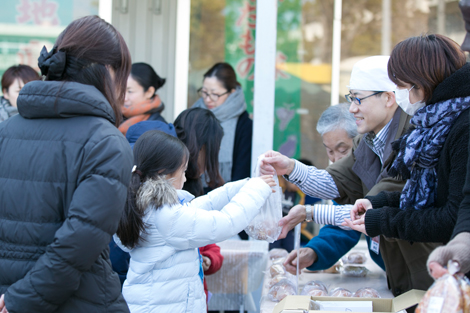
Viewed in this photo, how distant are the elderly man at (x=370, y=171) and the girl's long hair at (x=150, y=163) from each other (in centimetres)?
57

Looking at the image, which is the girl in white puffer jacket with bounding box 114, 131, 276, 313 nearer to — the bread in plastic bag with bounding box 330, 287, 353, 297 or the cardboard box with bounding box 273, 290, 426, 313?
the cardboard box with bounding box 273, 290, 426, 313

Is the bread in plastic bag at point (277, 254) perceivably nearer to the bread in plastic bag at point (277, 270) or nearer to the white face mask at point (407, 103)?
the bread in plastic bag at point (277, 270)

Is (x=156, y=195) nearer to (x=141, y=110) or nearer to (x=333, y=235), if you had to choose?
(x=333, y=235)

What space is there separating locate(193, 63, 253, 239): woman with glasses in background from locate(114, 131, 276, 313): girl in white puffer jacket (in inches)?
72.9

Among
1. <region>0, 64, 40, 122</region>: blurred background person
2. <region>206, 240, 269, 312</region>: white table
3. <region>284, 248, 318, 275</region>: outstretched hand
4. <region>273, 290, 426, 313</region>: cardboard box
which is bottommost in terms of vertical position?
<region>206, 240, 269, 312</region>: white table

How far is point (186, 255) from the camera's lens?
6.44 ft

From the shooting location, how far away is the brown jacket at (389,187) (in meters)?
2.03

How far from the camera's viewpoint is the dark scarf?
1.58 m

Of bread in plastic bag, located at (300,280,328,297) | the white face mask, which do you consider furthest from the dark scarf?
bread in plastic bag, located at (300,280,328,297)

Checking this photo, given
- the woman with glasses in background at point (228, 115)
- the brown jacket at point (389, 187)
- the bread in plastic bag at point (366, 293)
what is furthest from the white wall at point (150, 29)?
the bread in plastic bag at point (366, 293)

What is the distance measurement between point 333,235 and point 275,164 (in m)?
0.52

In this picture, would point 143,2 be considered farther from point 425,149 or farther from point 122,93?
point 425,149

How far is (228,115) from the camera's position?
3934 mm

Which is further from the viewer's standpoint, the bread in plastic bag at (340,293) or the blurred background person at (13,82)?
the blurred background person at (13,82)
